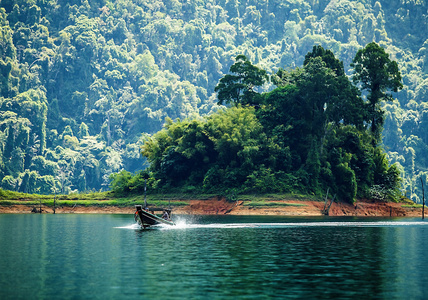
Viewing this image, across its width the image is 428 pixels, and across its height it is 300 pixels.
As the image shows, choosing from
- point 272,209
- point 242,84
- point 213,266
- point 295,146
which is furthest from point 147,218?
point 242,84

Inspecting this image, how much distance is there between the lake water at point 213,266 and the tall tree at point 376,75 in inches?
2276

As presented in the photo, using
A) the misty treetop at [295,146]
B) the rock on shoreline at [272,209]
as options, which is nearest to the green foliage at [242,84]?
the misty treetop at [295,146]

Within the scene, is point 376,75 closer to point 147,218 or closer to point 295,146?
point 295,146

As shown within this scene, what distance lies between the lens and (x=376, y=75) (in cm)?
11525

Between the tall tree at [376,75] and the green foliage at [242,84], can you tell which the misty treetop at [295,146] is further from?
the green foliage at [242,84]

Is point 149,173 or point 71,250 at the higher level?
point 149,173

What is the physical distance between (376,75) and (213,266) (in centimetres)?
8551

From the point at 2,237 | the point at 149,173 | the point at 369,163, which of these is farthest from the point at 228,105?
the point at 2,237

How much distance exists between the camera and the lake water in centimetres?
2986

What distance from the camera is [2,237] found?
58.0 metres

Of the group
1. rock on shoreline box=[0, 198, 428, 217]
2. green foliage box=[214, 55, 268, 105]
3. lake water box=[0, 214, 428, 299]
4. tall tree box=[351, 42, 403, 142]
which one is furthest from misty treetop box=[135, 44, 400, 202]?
lake water box=[0, 214, 428, 299]

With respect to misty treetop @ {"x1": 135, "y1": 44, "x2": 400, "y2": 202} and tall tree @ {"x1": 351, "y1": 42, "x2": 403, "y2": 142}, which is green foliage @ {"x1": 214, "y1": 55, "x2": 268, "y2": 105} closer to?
misty treetop @ {"x1": 135, "y1": 44, "x2": 400, "y2": 202}

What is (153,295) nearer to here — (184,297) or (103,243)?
(184,297)

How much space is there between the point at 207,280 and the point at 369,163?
85.0m
